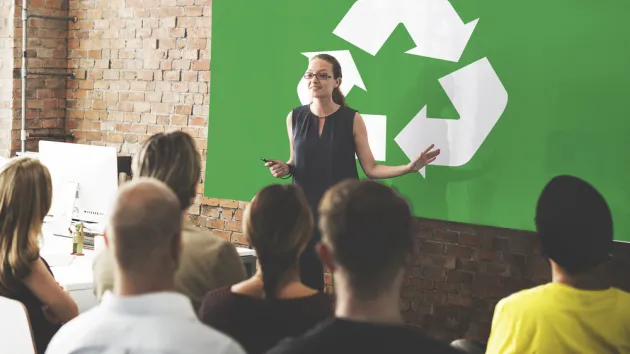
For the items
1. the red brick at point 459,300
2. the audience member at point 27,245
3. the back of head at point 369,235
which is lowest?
the red brick at point 459,300

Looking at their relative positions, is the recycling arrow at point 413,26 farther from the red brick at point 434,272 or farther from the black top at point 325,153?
the red brick at point 434,272

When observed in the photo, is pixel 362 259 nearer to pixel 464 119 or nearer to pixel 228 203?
pixel 464 119

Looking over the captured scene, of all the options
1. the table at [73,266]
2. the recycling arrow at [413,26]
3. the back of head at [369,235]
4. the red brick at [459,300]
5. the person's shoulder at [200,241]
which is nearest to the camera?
the back of head at [369,235]

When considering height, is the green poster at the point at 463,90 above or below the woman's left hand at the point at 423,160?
above

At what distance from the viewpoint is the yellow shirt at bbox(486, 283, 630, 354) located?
190 cm

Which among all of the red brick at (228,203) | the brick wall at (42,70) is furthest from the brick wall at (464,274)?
the brick wall at (42,70)

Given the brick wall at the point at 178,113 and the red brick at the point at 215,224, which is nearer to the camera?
the brick wall at the point at 178,113

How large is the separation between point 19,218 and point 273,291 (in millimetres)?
1008

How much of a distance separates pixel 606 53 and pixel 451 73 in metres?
0.72

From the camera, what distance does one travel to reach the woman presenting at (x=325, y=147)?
4035 mm

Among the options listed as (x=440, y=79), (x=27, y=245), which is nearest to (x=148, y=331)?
(x=27, y=245)

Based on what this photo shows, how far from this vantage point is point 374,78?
4293 mm

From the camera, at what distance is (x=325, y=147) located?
4062 millimetres

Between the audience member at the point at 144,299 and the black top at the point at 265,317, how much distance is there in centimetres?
39
